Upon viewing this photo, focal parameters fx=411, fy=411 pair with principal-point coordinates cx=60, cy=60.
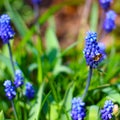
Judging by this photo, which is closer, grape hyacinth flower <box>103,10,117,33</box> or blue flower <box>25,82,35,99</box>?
blue flower <box>25,82,35,99</box>

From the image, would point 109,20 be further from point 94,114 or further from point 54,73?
point 94,114

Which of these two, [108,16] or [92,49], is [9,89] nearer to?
[92,49]

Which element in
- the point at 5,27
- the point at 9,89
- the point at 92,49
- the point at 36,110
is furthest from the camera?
the point at 36,110

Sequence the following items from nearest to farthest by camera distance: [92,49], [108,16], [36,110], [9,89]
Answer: [92,49] < [9,89] < [36,110] < [108,16]

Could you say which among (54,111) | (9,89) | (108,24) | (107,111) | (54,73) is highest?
(108,24)

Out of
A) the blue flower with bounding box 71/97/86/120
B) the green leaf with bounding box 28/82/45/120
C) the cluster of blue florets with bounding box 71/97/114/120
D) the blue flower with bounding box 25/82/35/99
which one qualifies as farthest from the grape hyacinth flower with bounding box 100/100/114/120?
the blue flower with bounding box 25/82/35/99

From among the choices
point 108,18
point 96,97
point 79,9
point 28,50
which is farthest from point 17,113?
point 79,9

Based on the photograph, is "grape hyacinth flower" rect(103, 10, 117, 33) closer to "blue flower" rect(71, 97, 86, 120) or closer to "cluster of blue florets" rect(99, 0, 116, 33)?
"cluster of blue florets" rect(99, 0, 116, 33)

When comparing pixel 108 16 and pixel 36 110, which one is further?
pixel 108 16

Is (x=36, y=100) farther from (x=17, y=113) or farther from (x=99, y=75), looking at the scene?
(x=99, y=75)

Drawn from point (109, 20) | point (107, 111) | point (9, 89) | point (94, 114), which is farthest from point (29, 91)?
point (109, 20)

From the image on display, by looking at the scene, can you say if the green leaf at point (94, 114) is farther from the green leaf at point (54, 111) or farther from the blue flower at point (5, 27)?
the blue flower at point (5, 27)

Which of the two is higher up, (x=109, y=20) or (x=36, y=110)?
(x=109, y=20)

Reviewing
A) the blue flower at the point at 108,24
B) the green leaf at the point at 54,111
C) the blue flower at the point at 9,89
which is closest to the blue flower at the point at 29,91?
the green leaf at the point at 54,111
